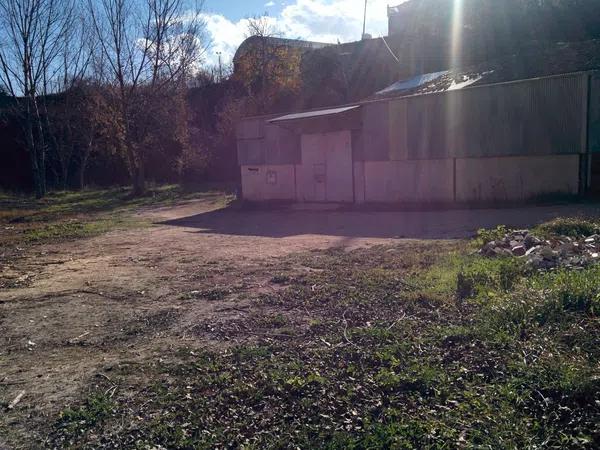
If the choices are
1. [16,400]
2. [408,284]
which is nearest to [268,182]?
[408,284]

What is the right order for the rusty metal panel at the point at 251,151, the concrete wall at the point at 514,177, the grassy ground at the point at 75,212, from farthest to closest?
the rusty metal panel at the point at 251,151
the grassy ground at the point at 75,212
the concrete wall at the point at 514,177

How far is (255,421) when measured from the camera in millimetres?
3754

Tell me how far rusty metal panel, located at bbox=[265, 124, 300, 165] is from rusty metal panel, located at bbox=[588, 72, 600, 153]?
9865mm

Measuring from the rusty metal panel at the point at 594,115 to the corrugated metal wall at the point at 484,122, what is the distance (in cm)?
9

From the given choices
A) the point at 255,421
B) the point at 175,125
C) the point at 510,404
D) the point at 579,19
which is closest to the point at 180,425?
the point at 255,421

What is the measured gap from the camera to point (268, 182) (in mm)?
21422

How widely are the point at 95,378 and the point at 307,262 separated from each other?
5130 millimetres

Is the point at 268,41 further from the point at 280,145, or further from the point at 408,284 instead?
the point at 408,284

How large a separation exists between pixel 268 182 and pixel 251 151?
5.39 ft

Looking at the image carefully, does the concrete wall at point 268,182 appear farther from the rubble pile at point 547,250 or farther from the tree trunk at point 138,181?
the rubble pile at point 547,250

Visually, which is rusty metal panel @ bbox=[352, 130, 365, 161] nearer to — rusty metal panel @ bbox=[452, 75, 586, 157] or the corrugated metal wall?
the corrugated metal wall

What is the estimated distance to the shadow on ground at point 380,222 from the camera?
39.0 ft

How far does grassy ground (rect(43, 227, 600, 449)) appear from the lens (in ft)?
11.2

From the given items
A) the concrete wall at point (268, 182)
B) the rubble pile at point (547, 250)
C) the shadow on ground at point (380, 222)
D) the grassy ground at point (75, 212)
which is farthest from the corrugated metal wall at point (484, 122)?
the grassy ground at point (75, 212)
